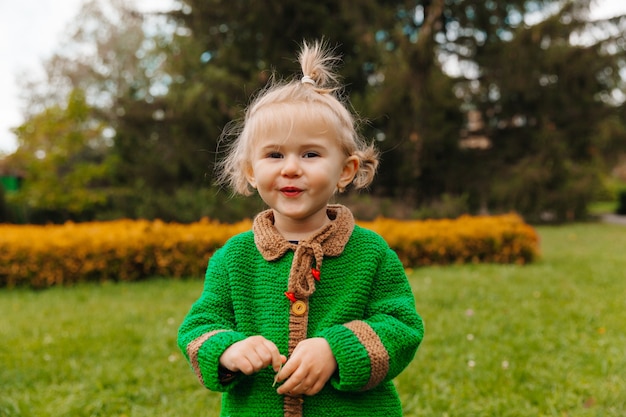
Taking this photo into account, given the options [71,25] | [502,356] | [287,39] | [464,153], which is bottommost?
[502,356]

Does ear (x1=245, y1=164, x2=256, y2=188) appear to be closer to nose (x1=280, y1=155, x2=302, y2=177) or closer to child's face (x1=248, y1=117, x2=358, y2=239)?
child's face (x1=248, y1=117, x2=358, y2=239)

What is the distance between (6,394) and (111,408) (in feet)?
2.52

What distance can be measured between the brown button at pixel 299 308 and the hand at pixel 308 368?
10 centimetres

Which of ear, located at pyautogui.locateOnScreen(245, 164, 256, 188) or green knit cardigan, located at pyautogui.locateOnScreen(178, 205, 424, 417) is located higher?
ear, located at pyautogui.locateOnScreen(245, 164, 256, 188)

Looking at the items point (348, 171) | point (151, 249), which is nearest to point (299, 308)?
point (348, 171)

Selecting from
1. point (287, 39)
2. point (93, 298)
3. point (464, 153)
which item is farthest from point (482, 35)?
point (93, 298)

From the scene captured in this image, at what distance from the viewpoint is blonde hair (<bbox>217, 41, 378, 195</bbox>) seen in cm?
151

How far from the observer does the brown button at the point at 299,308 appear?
4.82 ft

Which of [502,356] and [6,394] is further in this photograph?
Result: [502,356]

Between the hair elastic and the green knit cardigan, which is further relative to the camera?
the hair elastic

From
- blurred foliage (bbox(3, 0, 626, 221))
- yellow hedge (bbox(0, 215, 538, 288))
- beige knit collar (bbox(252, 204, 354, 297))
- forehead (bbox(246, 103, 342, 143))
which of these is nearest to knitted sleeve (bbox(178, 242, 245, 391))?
beige knit collar (bbox(252, 204, 354, 297))

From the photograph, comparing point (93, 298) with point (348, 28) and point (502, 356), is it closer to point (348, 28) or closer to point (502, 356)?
point (502, 356)

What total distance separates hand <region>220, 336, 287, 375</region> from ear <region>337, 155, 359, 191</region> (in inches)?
21.5

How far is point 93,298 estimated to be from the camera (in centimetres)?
622
